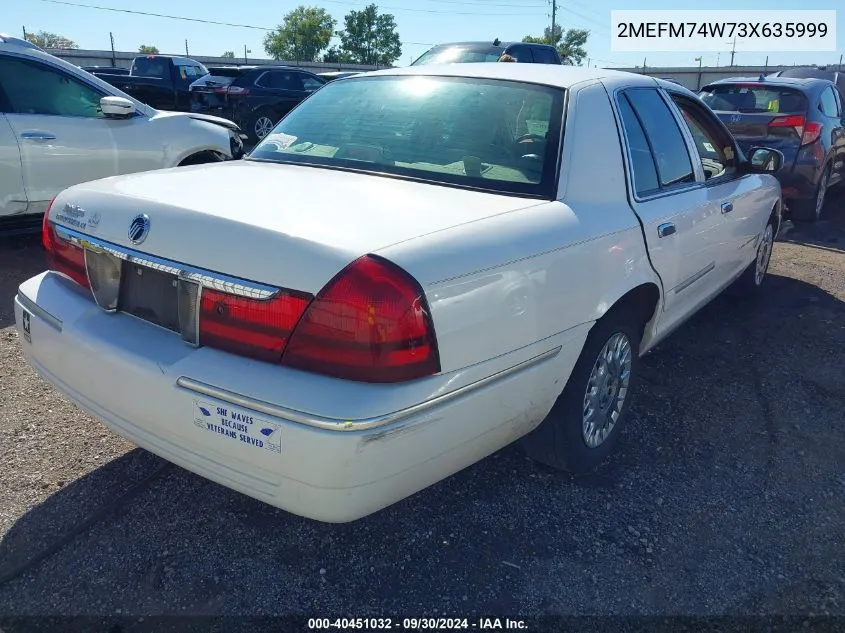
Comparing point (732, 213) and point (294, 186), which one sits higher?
point (294, 186)

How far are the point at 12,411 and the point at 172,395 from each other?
1.78 metres

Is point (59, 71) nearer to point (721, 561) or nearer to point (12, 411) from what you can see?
point (12, 411)

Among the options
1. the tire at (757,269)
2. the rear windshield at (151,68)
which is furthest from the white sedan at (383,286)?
the rear windshield at (151,68)

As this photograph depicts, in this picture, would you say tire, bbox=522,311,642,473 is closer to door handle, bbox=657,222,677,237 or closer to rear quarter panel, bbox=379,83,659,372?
rear quarter panel, bbox=379,83,659,372

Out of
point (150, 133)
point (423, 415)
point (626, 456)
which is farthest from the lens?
point (150, 133)

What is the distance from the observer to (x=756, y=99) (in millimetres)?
8297

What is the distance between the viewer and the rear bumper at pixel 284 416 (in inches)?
77.0

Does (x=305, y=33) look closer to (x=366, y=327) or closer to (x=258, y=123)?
(x=258, y=123)

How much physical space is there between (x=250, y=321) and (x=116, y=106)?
173 inches

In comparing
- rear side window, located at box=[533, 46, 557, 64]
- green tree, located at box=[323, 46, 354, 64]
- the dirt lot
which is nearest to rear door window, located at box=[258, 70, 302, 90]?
rear side window, located at box=[533, 46, 557, 64]

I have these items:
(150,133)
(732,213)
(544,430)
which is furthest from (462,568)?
(150,133)

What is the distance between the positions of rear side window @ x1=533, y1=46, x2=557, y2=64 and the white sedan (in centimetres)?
979

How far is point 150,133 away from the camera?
6.27 m

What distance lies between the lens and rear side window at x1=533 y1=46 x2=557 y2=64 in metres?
12.7
